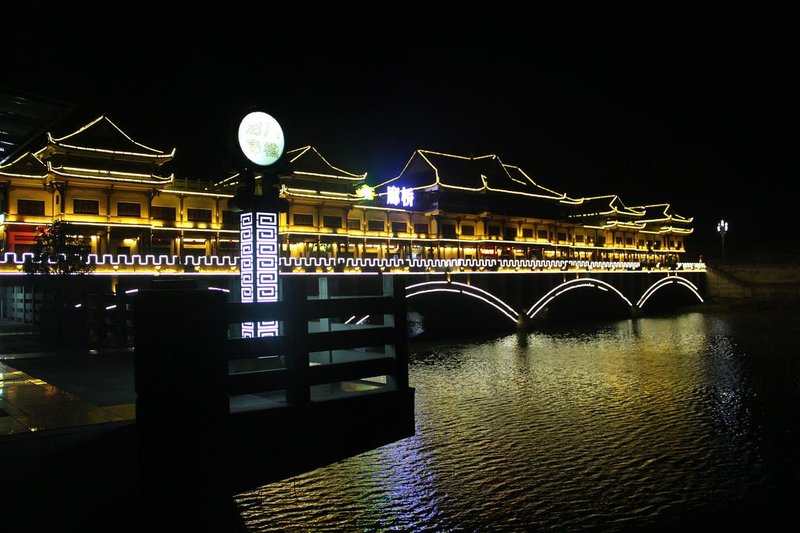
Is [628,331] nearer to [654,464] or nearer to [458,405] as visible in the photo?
[458,405]

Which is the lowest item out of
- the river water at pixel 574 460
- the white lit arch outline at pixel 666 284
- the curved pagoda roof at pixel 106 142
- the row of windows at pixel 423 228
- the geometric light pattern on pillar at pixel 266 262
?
the river water at pixel 574 460

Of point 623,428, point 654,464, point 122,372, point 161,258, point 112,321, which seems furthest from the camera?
point 161,258

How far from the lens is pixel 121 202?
122 ft

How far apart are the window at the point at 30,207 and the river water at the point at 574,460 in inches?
972

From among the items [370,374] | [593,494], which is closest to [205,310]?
[370,374]

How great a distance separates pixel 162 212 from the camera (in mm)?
40062

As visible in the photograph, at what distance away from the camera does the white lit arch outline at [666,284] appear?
51.7 meters

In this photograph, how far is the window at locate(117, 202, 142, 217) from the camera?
37.2 m

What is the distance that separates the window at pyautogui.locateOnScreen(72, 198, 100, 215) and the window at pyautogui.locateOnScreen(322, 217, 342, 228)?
1585 cm

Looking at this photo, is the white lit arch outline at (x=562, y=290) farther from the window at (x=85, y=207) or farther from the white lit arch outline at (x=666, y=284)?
the window at (x=85, y=207)

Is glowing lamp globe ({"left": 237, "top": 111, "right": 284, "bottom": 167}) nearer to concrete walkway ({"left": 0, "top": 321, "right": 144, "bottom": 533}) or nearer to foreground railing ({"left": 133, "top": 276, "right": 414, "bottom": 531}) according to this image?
concrete walkway ({"left": 0, "top": 321, "right": 144, "bottom": 533})

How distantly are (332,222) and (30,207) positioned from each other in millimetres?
19872

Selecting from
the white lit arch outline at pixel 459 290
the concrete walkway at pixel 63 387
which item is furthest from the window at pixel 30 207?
the white lit arch outline at pixel 459 290

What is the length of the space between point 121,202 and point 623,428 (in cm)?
3262
